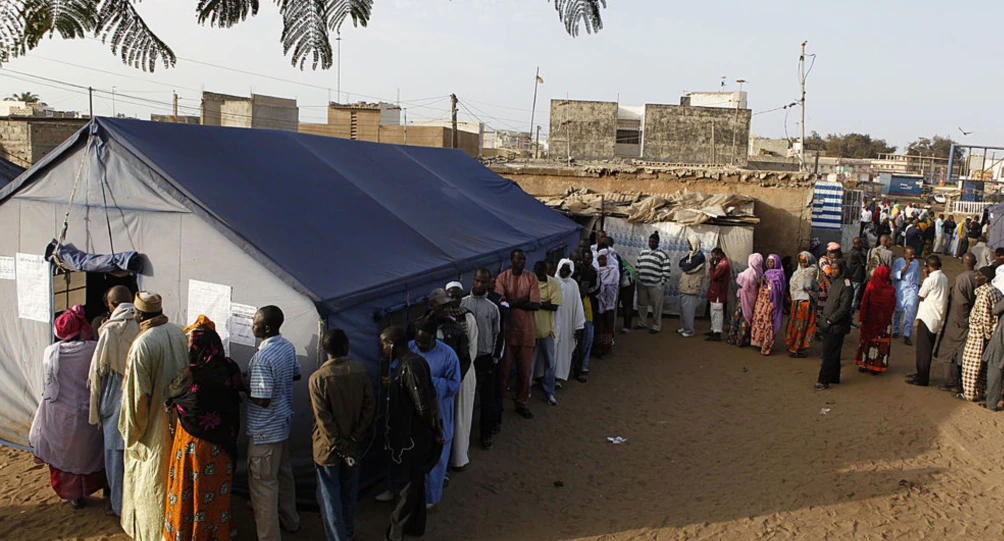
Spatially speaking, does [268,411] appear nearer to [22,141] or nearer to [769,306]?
[769,306]

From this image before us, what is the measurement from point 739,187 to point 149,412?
1179cm

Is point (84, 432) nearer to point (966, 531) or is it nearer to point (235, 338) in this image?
point (235, 338)

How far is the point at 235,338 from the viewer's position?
4945 millimetres

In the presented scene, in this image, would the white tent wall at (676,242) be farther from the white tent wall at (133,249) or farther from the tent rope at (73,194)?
the tent rope at (73,194)

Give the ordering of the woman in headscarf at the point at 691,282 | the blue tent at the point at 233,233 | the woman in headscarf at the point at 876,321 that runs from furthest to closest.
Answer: the woman in headscarf at the point at 691,282
the woman in headscarf at the point at 876,321
the blue tent at the point at 233,233

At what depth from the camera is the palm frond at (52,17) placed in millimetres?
1700

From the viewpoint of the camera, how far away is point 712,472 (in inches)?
240

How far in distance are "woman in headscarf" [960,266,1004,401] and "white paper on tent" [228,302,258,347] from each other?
7590 millimetres

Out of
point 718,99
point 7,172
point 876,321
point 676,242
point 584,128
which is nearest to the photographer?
point 876,321

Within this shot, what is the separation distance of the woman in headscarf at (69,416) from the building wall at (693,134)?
73.4 feet

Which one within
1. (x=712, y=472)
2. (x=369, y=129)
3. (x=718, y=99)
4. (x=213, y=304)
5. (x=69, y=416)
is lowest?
(x=712, y=472)

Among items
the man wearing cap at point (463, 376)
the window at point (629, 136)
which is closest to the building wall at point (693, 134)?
the window at point (629, 136)

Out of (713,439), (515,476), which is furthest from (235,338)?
(713,439)

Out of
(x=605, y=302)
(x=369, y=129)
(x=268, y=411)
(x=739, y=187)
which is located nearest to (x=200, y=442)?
(x=268, y=411)
